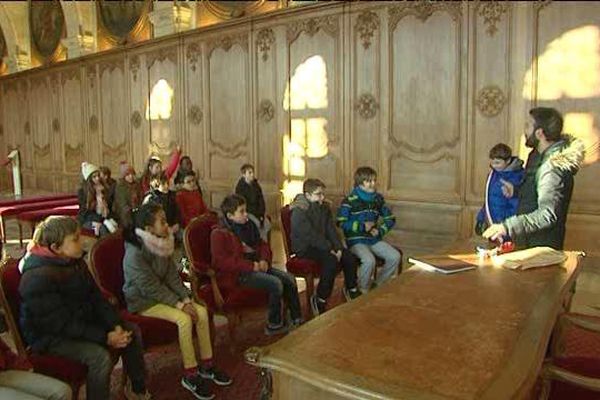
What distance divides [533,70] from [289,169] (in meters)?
3.64

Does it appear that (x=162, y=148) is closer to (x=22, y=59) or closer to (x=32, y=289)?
(x=22, y=59)

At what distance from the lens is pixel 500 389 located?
1.69 m

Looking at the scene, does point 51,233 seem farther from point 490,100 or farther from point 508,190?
point 490,100

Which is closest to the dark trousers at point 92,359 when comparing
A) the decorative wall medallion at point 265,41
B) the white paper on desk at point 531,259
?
the white paper on desk at point 531,259

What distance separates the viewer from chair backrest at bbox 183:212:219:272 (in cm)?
396

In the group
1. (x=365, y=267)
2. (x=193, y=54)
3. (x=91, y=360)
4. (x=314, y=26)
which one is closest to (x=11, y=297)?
(x=91, y=360)

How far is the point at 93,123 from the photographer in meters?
12.2

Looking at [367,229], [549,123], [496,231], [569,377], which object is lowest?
[569,377]

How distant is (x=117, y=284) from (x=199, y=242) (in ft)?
2.34

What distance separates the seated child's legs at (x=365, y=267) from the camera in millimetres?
4840

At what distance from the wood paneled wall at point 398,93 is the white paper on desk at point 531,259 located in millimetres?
3060

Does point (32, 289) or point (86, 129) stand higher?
point (86, 129)

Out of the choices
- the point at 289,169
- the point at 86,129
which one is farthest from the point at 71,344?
the point at 86,129

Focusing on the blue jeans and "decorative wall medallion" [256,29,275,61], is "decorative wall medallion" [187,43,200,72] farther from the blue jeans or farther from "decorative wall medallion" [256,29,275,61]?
the blue jeans
